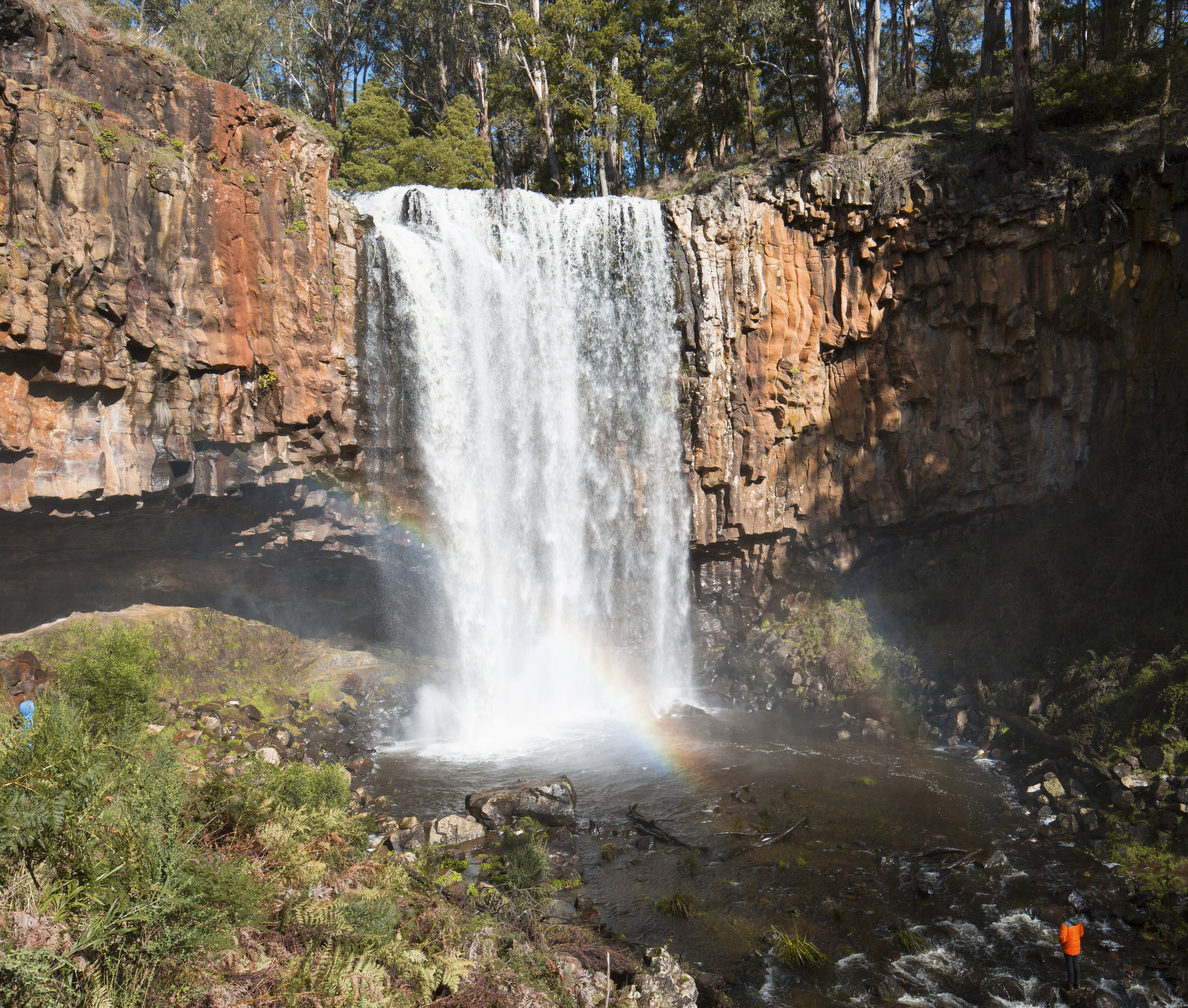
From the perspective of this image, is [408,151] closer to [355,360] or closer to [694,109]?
[694,109]

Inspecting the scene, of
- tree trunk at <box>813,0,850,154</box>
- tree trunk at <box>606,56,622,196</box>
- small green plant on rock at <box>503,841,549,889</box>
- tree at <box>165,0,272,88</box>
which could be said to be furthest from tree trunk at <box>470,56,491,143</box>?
small green plant on rock at <box>503,841,549,889</box>

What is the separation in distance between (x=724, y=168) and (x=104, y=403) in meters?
20.6

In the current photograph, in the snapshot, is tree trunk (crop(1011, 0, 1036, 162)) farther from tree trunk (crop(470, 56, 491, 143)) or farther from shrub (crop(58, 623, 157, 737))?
tree trunk (crop(470, 56, 491, 143))

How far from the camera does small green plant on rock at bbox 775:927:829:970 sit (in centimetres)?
882

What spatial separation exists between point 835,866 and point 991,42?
3005 cm

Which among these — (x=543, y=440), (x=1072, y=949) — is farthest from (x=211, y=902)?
(x=543, y=440)

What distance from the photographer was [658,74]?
3069 centimetres

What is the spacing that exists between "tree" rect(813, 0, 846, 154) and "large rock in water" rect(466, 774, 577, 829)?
1851cm

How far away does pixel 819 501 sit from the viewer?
21297 mm

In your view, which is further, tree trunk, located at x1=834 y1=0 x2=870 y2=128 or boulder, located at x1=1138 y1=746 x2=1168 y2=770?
tree trunk, located at x1=834 y1=0 x2=870 y2=128

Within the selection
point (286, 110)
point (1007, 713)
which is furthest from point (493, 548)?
point (1007, 713)

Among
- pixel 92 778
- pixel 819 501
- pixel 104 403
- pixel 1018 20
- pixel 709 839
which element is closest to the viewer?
pixel 92 778

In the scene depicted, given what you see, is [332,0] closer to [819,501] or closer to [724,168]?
[724,168]

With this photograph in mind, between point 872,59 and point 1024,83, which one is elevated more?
point 872,59
